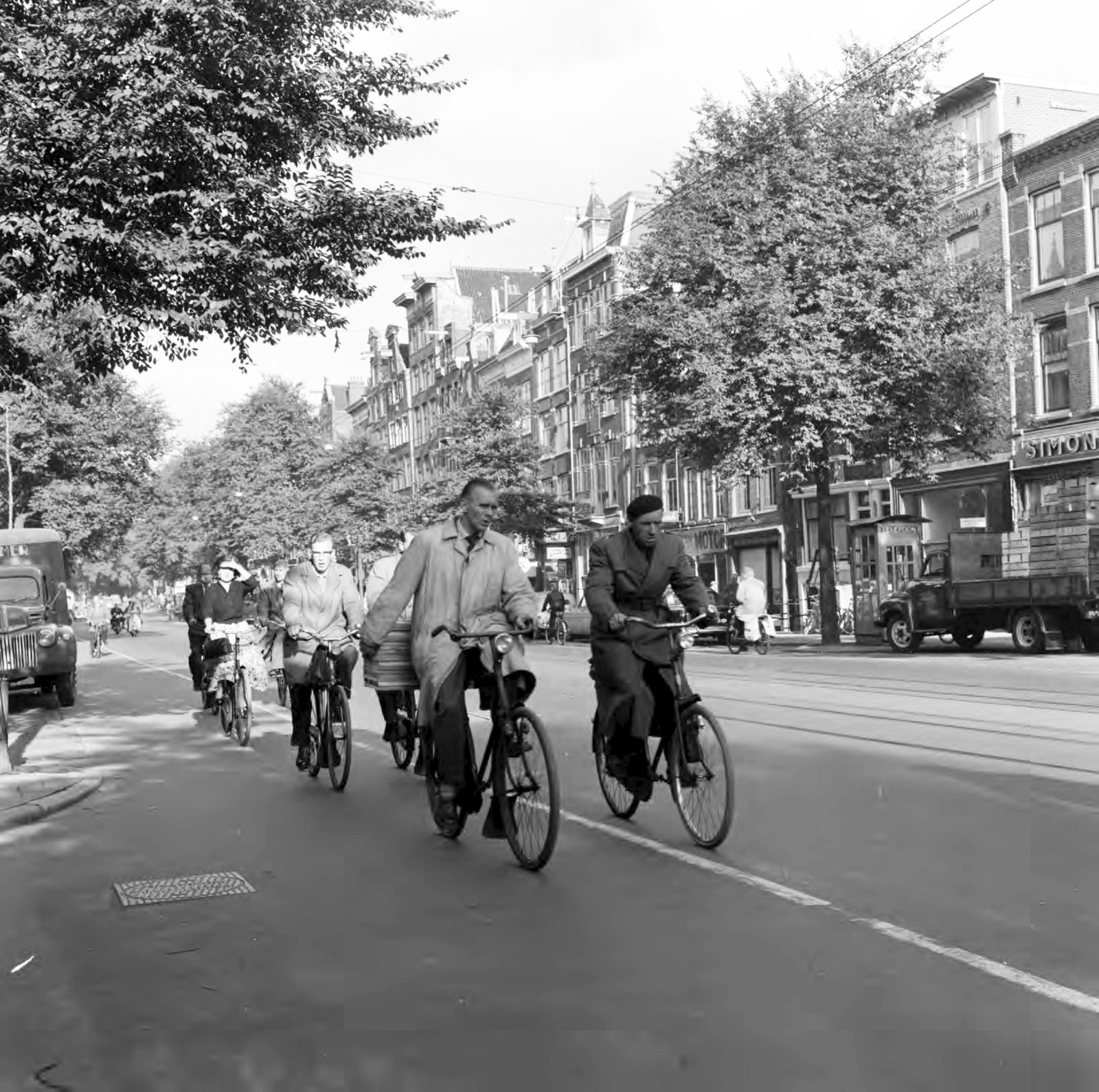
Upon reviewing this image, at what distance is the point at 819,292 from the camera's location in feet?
83.5

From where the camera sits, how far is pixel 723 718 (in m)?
13.4

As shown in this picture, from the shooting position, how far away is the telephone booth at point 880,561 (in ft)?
95.3

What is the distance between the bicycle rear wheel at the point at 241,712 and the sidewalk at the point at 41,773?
1378 millimetres

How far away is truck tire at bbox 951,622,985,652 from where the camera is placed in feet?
86.0

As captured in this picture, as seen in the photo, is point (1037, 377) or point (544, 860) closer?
point (544, 860)

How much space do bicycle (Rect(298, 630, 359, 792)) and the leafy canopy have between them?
53.3ft

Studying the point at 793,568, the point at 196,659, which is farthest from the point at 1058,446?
the point at 196,659

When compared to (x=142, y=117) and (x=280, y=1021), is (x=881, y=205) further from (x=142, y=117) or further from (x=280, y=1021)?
(x=280, y=1021)

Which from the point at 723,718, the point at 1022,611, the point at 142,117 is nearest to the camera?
the point at 142,117

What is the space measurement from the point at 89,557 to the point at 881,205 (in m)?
33.1

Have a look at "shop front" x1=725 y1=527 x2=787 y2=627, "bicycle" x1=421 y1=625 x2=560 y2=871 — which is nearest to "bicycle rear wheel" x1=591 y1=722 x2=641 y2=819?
"bicycle" x1=421 y1=625 x2=560 y2=871

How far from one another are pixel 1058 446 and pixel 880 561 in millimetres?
4914

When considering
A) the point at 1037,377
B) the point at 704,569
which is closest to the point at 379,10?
the point at 1037,377

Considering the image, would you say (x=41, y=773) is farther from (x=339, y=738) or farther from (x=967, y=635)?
(x=967, y=635)
